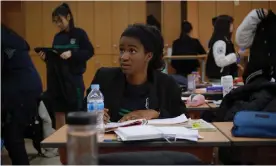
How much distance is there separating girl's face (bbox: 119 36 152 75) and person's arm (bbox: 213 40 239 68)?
2257 millimetres

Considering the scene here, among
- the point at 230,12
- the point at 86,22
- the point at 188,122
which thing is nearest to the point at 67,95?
the point at 188,122

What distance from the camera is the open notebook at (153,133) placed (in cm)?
162

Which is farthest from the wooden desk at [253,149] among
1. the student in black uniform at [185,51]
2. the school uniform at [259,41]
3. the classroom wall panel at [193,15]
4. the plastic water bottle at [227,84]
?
the classroom wall panel at [193,15]

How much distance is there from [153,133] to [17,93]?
1.37 m

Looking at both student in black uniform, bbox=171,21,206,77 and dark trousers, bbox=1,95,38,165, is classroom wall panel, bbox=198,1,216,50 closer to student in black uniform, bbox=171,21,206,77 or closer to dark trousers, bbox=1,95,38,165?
student in black uniform, bbox=171,21,206,77

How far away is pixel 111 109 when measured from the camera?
2.28 m

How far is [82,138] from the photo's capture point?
74 centimetres

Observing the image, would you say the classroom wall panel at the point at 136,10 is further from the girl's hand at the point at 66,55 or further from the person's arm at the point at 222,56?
the girl's hand at the point at 66,55

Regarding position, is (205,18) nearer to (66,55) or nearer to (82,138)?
(66,55)

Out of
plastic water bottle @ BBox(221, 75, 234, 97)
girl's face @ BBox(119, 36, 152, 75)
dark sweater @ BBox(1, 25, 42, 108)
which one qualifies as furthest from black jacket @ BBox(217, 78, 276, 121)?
dark sweater @ BBox(1, 25, 42, 108)

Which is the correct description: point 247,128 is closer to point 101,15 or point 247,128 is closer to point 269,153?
point 269,153

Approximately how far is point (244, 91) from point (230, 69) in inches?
82.9

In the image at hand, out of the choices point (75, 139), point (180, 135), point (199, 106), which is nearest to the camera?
point (75, 139)

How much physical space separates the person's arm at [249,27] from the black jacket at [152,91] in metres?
0.89
